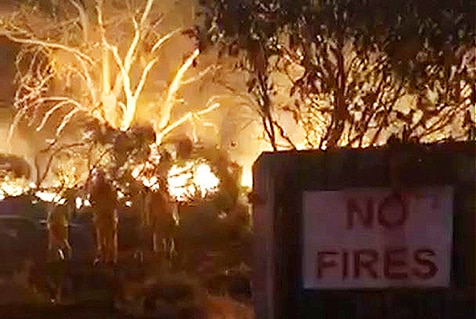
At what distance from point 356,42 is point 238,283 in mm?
2193

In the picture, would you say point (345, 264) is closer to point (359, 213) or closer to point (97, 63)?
point (359, 213)

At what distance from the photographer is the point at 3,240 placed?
9.76 metres

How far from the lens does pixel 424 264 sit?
10.6 feet

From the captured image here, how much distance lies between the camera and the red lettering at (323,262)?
3.26 meters

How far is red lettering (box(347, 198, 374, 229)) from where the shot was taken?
326 centimetres

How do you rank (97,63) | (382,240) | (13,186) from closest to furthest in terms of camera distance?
(382,240) → (13,186) → (97,63)

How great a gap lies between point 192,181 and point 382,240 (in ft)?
27.9

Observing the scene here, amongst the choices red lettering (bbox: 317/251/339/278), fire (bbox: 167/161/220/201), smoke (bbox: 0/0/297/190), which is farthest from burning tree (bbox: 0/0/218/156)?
red lettering (bbox: 317/251/339/278)

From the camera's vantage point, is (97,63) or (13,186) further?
(97,63)

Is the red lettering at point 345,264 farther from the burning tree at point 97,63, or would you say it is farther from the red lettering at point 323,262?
the burning tree at point 97,63

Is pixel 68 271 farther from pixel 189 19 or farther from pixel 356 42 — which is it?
pixel 189 19

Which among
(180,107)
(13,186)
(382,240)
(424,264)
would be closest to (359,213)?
(382,240)

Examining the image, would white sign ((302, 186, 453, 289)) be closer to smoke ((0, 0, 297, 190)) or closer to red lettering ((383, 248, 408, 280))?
red lettering ((383, 248, 408, 280))

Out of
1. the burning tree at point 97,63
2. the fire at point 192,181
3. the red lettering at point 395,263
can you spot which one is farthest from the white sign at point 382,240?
the burning tree at point 97,63
